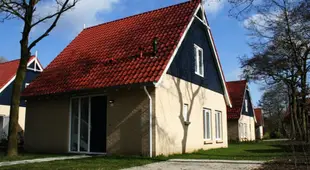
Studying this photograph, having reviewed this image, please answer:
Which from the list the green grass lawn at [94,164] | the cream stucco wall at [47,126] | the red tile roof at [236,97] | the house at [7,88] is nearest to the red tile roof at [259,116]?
the red tile roof at [236,97]

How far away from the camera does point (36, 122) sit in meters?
16.8

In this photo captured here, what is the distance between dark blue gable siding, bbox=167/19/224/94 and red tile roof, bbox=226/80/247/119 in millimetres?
13408

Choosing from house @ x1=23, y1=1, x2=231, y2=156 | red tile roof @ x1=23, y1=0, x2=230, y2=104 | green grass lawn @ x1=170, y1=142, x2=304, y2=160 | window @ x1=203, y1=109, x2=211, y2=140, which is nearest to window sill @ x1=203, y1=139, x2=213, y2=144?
house @ x1=23, y1=1, x2=231, y2=156

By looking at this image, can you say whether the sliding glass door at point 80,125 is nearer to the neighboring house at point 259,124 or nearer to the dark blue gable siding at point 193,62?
the dark blue gable siding at point 193,62

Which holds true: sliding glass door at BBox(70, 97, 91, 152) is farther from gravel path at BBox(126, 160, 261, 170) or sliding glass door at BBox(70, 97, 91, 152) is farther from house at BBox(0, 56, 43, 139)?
house at BBox(0, 56, 43, 139)

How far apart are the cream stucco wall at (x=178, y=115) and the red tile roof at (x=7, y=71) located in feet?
59.7

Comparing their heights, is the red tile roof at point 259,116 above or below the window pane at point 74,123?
above

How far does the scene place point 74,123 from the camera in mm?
15422

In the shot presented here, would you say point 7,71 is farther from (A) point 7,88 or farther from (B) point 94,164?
(B) point 94,164

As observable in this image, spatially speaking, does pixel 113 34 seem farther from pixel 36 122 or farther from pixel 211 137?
pixel 211 137

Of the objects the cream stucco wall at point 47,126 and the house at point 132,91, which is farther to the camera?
the cream stucco wall at point 47,126

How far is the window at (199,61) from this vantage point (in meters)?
17.8

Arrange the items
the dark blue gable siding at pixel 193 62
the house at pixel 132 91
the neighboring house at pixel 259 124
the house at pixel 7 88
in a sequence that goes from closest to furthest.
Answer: the house at pixel 132 91
the dark blue gable siding at pixel 193 62
the house at pixel 7 88
the neighboring house at pixel 259 124

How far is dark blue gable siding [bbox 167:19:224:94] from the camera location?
50.6 feet
